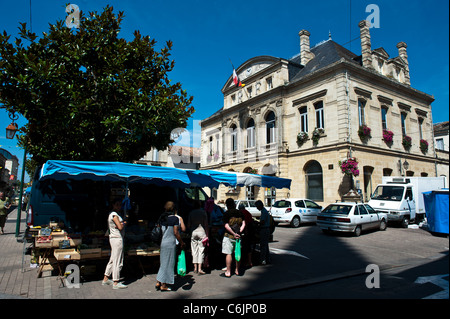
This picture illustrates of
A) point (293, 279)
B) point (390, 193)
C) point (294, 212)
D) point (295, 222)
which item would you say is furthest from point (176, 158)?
point (293, 279)

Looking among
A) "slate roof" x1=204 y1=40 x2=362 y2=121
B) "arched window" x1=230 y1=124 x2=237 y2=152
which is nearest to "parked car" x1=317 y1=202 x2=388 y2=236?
"slate roof" x1=204 y1=40 x2=362 y2=121

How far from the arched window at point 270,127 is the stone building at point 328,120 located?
0.30ft

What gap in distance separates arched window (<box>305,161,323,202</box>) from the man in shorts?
15.9 metres

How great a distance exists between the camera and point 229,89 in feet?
102

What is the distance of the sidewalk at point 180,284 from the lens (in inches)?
215

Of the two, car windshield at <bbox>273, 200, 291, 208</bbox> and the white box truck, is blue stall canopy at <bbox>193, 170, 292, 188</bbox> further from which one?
the white box truck

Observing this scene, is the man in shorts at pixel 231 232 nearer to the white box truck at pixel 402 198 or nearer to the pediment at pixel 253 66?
the white box truck at pixel 402 198

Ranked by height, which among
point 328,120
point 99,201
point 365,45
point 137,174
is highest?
point 365,45

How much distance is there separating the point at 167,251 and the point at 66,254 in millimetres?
2215

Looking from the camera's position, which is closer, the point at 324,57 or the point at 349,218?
the point at 349,218

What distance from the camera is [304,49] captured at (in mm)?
27328

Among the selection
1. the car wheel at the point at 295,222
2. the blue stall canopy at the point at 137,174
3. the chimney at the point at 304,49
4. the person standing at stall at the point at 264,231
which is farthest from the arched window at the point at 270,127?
the person standing at stall at the point at 264,231

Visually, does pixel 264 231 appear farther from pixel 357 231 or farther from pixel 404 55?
pixel 404 55
